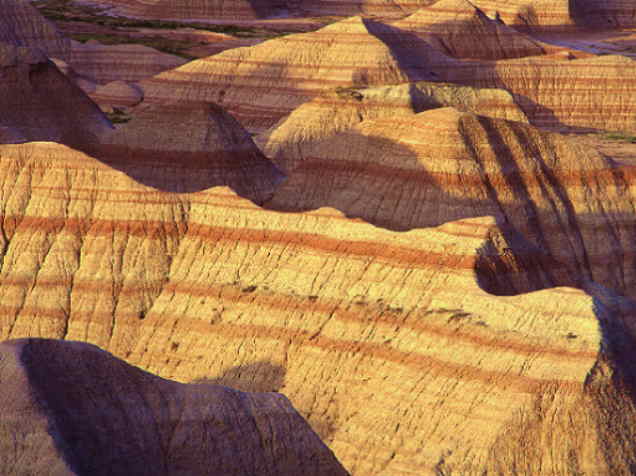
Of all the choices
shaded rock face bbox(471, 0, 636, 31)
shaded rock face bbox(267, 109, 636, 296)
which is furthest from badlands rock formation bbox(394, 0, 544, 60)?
shaded rock face bbox(267, 109, 636, 296)

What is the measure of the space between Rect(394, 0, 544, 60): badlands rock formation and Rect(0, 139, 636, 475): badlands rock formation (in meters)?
58.1

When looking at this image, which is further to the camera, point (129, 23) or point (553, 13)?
point (129, 23)

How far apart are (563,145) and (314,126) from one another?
1436 centimetres

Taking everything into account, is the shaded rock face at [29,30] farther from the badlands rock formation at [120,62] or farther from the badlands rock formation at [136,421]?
the badlands rock formation at [136,421]

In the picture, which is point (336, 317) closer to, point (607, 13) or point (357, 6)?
point (607, 13)

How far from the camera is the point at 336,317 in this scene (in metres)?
39.3

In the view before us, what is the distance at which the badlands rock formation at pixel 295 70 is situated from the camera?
84125 millimetres

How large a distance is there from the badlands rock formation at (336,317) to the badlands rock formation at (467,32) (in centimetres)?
5814

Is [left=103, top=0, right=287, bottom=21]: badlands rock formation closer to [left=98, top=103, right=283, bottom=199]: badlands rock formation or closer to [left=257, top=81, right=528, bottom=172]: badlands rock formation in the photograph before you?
[left=257, top=81, right=528, bottom=172]: badlands rock formation

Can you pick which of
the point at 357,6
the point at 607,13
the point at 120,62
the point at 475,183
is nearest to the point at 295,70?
the point at 120,62

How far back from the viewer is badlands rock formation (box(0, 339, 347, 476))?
23734 millimetres

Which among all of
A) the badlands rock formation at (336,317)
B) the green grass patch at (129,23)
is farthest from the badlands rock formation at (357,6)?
the badlands rock formation at (336,317)

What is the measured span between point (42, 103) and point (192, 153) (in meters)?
11.3

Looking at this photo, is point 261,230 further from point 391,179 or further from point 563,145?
point 563,145
